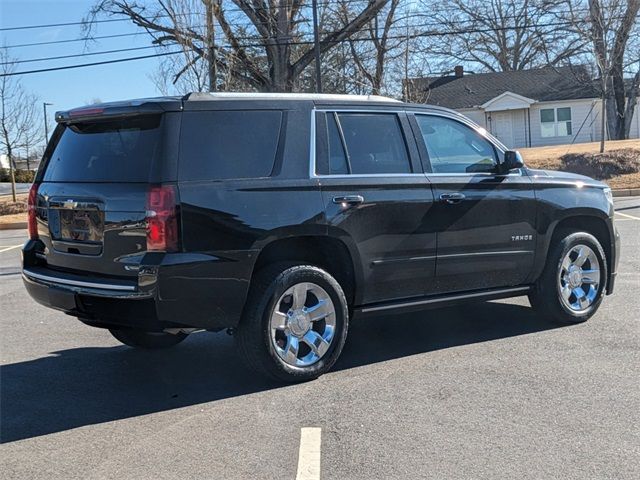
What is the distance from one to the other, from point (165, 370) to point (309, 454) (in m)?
2.02

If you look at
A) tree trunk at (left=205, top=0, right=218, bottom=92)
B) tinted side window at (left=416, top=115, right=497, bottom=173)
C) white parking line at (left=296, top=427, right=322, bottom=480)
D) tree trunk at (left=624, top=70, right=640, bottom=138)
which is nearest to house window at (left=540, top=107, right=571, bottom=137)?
tree trunk at (left=624, top=70, right=640, bottom=138)

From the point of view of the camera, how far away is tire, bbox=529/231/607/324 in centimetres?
613

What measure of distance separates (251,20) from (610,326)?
26381 millimetres

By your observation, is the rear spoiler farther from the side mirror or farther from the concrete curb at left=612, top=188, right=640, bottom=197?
the concrete curb at left=612, top=188, right=640, bottom=197

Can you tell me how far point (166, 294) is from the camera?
4273mm

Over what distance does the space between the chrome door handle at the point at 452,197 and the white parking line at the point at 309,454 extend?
7.37ft

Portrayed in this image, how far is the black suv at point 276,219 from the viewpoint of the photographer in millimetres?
4379

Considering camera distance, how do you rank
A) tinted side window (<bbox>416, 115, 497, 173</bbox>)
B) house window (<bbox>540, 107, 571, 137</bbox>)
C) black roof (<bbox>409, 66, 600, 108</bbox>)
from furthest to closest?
house window (<bbox>540, 107, 571, 137</bbox>) → black roof (<bbox>409, 66, 600, 108</bbox>) → tinted side window (<bbox>416, 115, 497, 173</bbox>)

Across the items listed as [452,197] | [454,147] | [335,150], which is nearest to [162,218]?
[335,150]

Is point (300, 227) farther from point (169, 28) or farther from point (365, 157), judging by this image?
point (169, 28)

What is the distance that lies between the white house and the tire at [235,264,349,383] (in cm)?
3447

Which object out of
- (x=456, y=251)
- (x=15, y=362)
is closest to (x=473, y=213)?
(x=456, y=251)

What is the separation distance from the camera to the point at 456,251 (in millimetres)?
5520

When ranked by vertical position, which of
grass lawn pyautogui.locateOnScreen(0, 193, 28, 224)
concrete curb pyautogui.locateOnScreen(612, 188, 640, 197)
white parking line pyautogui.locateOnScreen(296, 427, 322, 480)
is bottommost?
white parking line pyautogui.locateOnScreen(296, 427, 322, 480)
